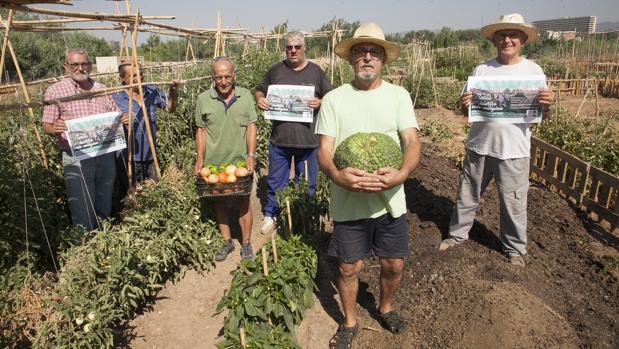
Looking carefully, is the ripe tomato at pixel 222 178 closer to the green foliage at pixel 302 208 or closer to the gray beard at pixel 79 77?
the green foliage at pixel 302 208

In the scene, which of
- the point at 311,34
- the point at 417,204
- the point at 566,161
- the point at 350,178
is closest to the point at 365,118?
the point at 350,178

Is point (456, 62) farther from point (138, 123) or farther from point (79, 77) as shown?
point (79, 77)

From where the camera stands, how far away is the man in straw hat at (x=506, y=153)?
348 cm

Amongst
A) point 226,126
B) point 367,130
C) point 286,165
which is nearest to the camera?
point 367,130

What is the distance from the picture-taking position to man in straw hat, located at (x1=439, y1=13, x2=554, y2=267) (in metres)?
3.48

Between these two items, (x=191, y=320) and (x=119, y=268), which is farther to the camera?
(x=191, y=320)

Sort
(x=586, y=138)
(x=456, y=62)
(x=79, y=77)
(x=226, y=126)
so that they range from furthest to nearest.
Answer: (x=456, y=62), (x=586, y=138), (x=226, y=126), (x=79, y=77)

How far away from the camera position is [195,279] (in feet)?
13.4

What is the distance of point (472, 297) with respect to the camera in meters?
3.36

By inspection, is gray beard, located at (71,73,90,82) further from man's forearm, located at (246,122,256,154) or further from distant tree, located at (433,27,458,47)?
distant tree, located at (433,27,458,47)

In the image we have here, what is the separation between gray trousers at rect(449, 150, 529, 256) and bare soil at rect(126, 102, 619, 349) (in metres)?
0.21

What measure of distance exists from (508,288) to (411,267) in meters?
0.91

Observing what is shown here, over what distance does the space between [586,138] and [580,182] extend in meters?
1.73

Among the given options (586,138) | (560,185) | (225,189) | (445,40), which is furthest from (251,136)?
(445,40)
